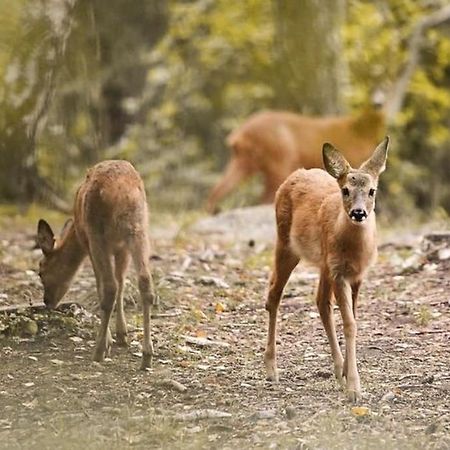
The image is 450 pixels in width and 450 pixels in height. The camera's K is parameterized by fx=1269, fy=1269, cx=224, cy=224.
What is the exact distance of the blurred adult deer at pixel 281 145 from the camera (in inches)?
585

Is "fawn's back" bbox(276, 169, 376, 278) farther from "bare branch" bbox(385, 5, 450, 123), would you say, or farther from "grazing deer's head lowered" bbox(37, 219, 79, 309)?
"bare branch" bbox(385, 5, 450, 123)

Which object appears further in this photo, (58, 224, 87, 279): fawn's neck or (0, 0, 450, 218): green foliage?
(0, 0, 450, 218): green foliage

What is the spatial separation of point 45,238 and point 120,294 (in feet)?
2.65

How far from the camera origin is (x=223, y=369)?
22.2 feet

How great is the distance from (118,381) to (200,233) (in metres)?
5.70

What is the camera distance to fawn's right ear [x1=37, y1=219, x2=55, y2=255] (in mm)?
7914

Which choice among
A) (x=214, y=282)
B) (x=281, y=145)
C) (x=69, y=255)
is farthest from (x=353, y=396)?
(x=281, y=145)

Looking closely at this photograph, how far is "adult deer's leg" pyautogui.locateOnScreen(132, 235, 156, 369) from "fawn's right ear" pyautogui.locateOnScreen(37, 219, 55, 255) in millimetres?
1307

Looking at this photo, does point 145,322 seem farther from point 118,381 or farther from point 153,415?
point 153,415

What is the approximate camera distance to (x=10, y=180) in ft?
16.1

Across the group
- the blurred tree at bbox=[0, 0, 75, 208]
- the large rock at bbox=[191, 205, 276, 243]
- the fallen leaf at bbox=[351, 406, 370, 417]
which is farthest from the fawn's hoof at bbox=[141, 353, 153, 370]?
the large rock at bbox=[191, 205, 276, 243]

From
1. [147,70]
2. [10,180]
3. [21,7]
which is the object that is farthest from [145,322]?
[147,70]

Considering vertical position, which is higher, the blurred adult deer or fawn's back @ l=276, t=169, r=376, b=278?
fawn's back @ l=276, t=169, r=376, b=278

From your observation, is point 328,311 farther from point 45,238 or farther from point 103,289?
point 45,238
